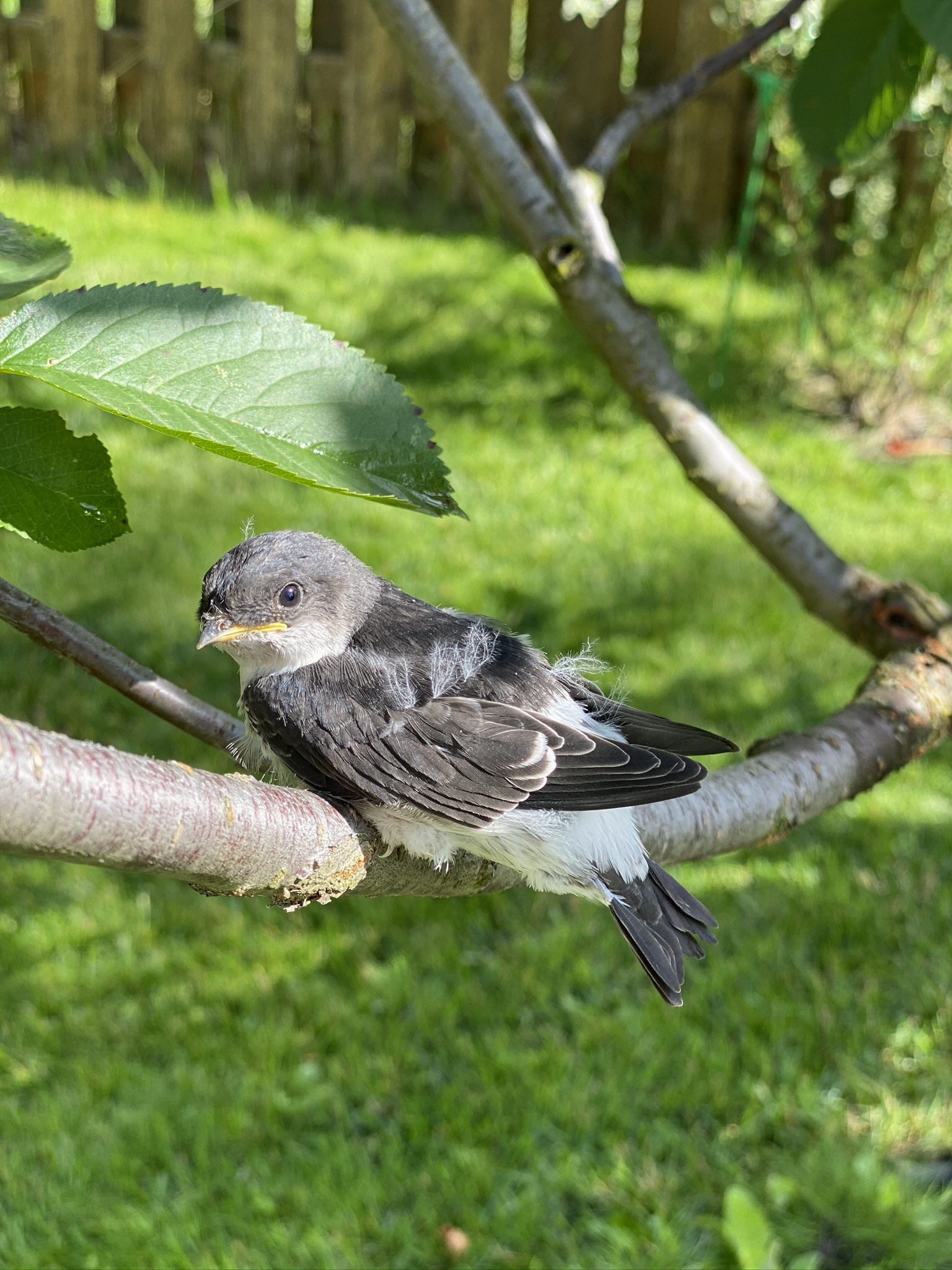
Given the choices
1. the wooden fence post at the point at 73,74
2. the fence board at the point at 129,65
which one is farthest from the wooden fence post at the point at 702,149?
the wooden fence post at the point at 73,74

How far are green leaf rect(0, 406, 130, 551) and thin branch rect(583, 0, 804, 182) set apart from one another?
57.3 inches

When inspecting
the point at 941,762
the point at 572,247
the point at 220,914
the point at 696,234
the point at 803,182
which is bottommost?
the point at 220,914

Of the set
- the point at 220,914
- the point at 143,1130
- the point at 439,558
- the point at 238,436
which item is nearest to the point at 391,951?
the point at 220,914

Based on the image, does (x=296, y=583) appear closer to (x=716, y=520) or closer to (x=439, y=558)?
(x=439, y=558)

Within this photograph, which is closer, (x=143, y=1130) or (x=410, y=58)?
(x=410, y=58)

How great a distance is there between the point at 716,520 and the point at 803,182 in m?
1.80

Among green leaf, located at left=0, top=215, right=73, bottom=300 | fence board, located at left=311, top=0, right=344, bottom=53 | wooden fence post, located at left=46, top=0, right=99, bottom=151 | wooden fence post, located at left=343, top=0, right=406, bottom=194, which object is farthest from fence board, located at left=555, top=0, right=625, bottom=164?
green leaf, located at left=0, top=215, right=73, bottom=300

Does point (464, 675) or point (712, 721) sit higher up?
point (464, 675)

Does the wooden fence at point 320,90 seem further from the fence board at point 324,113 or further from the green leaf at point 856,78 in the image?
the green leaf at point 856,78

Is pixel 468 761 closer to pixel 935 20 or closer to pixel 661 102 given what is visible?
pixel 935 20

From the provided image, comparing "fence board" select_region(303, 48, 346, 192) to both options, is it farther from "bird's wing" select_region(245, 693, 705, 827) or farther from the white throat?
"bird's wing" select_region(245, 693, 705, 827)

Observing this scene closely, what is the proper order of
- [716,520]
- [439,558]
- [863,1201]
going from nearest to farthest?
1. [863,1201]
2. [439,558]
3. [716,520]

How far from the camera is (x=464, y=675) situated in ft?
5.28

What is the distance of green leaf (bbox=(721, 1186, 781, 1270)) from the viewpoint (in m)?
2.66
